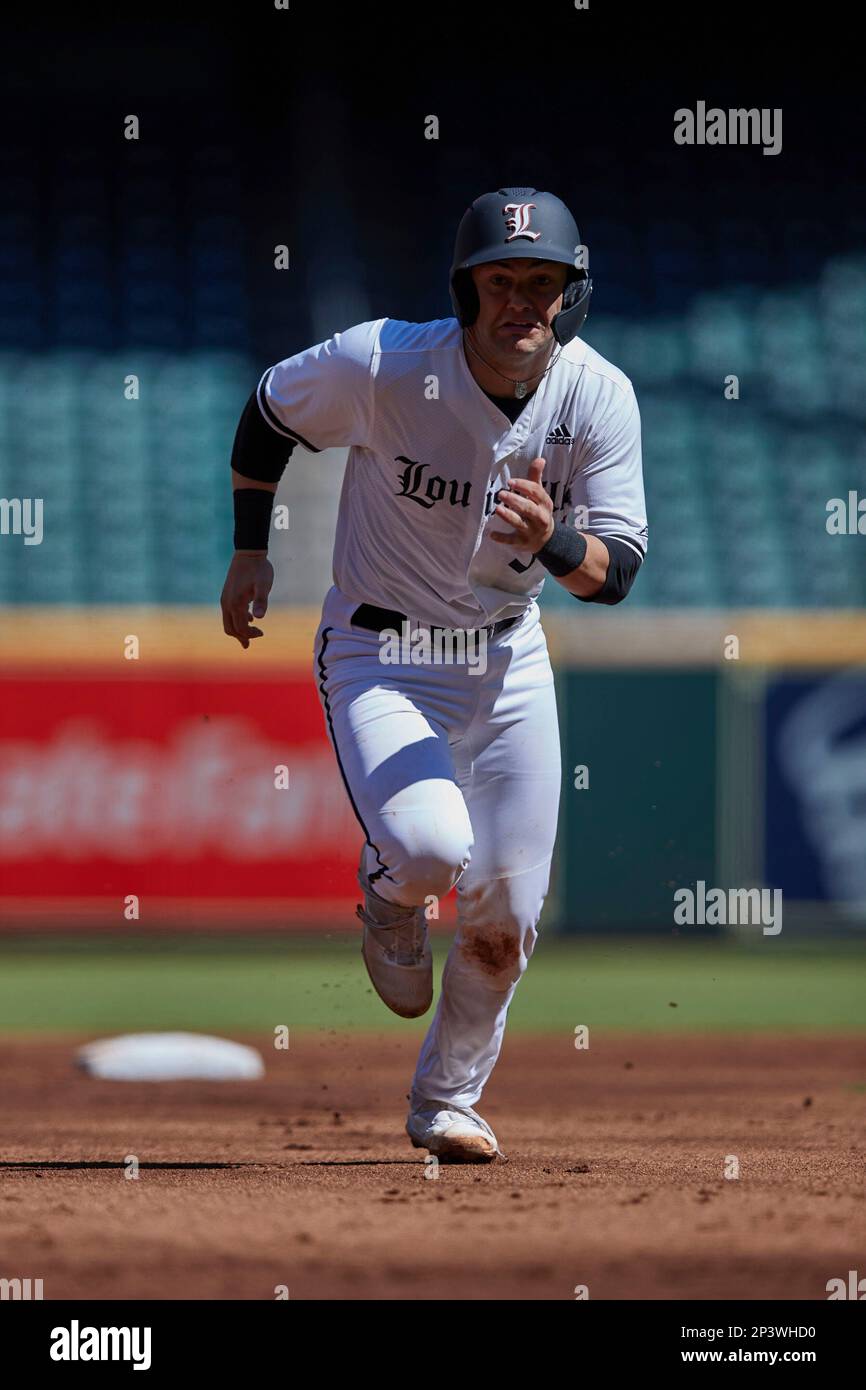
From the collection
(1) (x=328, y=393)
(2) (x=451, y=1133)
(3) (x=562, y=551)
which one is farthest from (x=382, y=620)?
(2) (x=451, y=1133)

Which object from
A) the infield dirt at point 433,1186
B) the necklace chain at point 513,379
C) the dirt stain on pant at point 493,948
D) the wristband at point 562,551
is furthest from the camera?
the dirt stain on pant at point 493,948

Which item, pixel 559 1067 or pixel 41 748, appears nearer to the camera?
pixel 559 1067

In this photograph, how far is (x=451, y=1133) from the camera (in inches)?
198

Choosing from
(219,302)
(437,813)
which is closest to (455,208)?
(219,302)

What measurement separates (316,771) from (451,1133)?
234 inches

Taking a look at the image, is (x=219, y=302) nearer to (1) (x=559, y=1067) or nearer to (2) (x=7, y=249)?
(2) (x=7, y=249)

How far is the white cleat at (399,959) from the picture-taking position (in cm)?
486

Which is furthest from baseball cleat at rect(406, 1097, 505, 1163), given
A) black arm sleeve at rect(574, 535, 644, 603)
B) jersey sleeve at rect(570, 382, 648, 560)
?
jersey sleeve at rect(570, 382, 648, 560)

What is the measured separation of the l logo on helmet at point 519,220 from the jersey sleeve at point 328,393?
0.47 meters

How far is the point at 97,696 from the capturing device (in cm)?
1077

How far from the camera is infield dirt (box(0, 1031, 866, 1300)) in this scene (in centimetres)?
358

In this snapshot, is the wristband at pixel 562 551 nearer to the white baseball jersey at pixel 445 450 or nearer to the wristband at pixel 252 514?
the white baseball jersey at pixel 445 450

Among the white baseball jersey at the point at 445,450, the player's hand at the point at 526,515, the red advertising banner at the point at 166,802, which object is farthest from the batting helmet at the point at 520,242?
the red advertising banner at the point at 166,802

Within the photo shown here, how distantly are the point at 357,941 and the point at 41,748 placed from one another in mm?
2360
